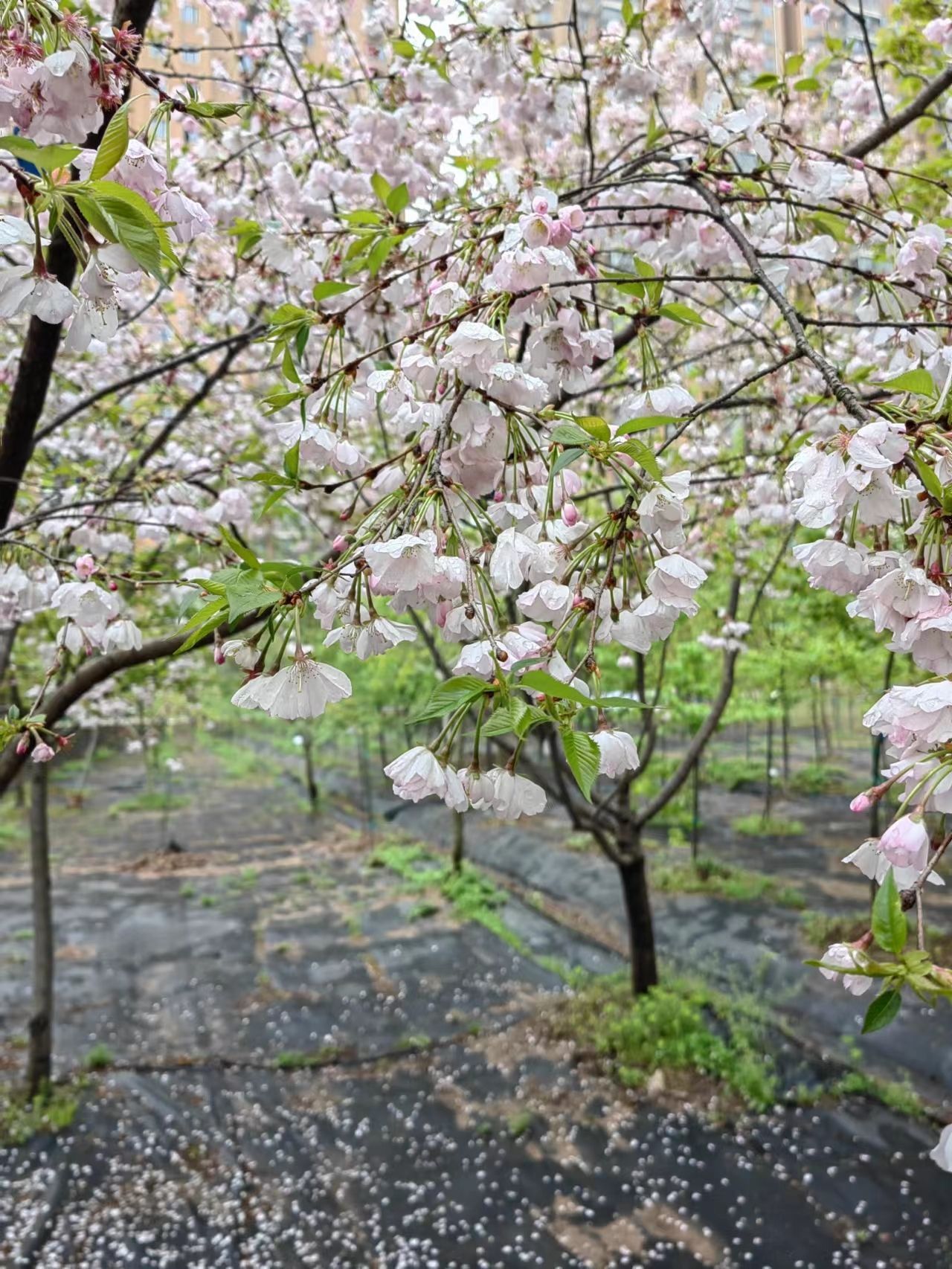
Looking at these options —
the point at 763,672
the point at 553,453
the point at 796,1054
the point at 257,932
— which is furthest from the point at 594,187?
the point at 763,672

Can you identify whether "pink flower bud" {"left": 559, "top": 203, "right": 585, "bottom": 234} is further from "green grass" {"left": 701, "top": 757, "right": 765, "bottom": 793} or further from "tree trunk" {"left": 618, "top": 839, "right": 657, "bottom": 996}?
"green grass" {"left": 701, "top": 757, "right": 765, "bottom": 793}

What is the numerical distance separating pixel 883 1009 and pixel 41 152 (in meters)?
1.01

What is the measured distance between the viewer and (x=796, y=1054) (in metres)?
5.22

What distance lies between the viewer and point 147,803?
50.4 feet

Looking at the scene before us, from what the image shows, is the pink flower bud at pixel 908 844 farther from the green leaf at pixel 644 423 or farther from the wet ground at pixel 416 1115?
the wet ground at pixel 416 1115

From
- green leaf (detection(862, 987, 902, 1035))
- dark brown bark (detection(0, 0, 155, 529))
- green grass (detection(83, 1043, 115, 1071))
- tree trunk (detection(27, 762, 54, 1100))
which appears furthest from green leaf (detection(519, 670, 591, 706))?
green grass (detection(83, 1043, 115, 1071))

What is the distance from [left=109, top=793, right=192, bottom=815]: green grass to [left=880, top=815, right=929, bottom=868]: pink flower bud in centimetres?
1512

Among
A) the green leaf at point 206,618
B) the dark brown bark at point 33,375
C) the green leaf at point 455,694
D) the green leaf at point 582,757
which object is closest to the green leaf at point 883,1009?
the green leaf at point 582,757

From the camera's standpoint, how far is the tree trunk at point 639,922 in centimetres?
574

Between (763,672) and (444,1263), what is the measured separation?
7.21 m

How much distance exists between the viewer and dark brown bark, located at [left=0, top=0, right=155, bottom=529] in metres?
1.73

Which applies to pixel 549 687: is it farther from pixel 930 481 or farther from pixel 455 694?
pixel 930 481

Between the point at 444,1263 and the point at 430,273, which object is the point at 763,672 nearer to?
the point at 444,1263

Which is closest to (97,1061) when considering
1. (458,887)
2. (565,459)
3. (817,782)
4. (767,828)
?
(458,887)
